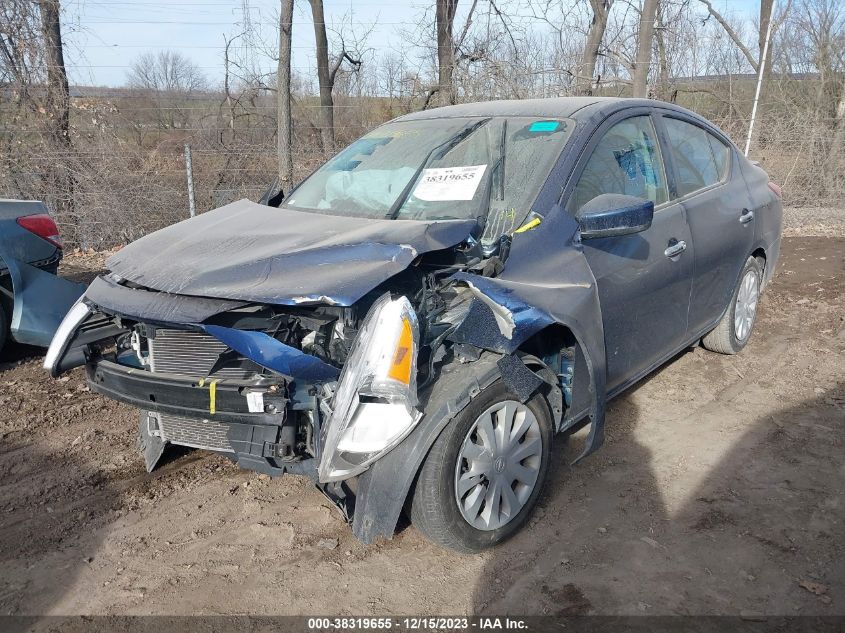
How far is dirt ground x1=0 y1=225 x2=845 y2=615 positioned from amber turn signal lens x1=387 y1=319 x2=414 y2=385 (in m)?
0.91

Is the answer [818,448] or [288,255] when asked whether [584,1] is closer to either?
[818,448]

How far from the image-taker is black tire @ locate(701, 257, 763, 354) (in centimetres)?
495

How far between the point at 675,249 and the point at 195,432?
2.70 m

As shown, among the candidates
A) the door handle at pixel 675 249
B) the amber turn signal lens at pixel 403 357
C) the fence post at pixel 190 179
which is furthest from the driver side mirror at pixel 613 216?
Answer: the fence post at pixel 190 179

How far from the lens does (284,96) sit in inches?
380

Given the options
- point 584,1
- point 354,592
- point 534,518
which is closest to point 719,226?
point 534,518

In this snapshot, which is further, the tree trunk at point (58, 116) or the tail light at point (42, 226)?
the tree trunk at point (58, 116)

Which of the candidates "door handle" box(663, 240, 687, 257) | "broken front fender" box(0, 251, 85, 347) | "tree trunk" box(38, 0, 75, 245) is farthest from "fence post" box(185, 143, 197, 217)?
"door handle" box(663, 240, 687, 257)

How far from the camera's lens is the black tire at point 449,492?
8.97 ft

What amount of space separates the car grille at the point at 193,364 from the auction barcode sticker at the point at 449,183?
4.42 feet

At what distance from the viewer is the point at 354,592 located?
2795 mm

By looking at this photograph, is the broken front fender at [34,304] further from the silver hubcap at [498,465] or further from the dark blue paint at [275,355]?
the silver hubcap at [498,465]

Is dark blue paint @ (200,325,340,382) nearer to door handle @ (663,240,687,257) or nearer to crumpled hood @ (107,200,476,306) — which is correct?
crumpled hood @ (107,200,476,306)

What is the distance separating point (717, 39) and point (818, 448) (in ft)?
40.9
